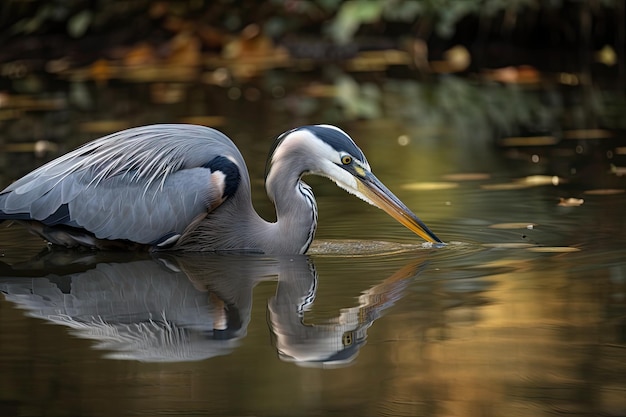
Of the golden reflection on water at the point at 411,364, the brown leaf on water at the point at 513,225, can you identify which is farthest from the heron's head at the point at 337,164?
the golden reflection on water at the point at 411,364

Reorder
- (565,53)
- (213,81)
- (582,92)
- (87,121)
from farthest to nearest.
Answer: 1. (565,53)
2. (213,81)
3. (582,92)
4. (87,121)

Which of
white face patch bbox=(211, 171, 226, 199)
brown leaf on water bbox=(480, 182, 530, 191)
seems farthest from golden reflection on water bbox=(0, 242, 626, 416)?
brown leaf on water bbox=(480, 182, 530, 191)

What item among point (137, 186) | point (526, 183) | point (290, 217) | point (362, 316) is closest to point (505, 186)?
point (526, 183)

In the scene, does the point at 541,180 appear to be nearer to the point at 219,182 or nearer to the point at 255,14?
the point at 219,182

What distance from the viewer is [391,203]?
7.19 metres

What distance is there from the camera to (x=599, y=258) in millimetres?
6598

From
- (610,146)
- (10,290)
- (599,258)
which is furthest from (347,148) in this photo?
(610,146)

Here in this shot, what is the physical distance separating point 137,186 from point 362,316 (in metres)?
2.29

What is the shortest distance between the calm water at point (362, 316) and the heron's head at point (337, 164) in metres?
0.21

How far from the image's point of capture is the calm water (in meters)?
4.44

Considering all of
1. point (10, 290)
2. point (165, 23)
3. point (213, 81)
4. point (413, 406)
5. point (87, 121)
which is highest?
point (165, 23)

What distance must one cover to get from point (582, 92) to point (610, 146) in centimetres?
373

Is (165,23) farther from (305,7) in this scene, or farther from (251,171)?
(251,171)

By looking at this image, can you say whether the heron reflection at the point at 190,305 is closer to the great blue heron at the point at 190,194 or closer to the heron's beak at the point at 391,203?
the great blue heron at the point at 190,194
